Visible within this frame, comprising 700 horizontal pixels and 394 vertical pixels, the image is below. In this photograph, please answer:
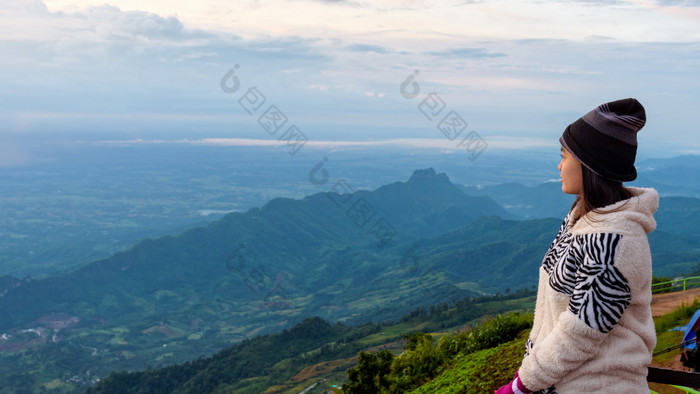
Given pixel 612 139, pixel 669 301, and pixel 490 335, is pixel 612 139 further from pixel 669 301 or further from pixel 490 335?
pixel 669 301

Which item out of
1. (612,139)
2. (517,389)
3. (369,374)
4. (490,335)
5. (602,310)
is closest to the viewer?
(602,310)

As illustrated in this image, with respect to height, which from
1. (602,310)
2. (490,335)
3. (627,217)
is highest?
(627,217)

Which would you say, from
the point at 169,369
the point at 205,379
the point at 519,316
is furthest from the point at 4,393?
the point at 519,316

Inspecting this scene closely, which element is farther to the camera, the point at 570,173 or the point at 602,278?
the point at 570,173

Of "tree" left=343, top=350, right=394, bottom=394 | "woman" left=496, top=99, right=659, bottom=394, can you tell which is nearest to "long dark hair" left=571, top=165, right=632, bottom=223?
"woman" left=496, top=99, right=659, bottom=394

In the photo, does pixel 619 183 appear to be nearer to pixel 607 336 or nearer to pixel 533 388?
pixel 607 336

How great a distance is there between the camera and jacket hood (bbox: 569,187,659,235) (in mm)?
3170

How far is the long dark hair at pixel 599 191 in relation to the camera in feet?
10.9

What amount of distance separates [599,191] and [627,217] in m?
0.24

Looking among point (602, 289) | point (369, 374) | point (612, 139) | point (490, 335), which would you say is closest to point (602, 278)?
point (602, 289)

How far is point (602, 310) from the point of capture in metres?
3.14

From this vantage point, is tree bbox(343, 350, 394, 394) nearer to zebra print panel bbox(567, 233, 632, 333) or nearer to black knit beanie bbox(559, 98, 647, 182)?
zebra print panel bbox(567, 233, 632, 333)

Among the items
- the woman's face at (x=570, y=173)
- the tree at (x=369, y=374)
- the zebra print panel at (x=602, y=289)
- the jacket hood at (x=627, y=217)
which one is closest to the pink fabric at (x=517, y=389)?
the zebra print panel at (x=602, y=289)

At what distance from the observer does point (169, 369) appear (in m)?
139
